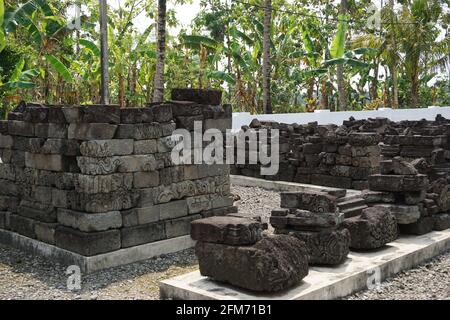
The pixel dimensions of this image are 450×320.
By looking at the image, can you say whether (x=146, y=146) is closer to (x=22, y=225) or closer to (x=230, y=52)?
(x=22, y=225)

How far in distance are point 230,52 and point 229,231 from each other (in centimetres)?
2087

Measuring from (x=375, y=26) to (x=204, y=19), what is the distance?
967 centimetres

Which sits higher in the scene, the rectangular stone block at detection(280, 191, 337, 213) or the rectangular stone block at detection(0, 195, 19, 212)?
the rectangular stone block at detection(280, 191, 337, 213)

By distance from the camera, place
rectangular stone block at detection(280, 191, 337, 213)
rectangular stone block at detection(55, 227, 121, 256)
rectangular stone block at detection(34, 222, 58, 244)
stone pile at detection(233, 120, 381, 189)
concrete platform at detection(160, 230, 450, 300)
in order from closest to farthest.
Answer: concrete platform at detection(160, 230, 450, 300) → rectangular stone block at detection(280, 191, 337, 213) → rectangular stone block at detection(55, 227, 121, 256) → rectangular stone block at detection(34, 222, 58, 244) → stone pile at detection(233, 120, 381, 189)

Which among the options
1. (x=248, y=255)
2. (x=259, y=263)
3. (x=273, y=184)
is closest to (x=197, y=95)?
(x=248, y=255)

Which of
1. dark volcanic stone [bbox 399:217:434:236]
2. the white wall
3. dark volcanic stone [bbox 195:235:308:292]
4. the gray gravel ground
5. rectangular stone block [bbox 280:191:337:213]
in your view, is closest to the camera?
dark volcanic stone [bbox 195:235:308:292]

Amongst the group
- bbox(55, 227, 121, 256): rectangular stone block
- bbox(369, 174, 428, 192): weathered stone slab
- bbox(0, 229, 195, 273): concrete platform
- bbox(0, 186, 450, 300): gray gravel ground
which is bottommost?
bbox(0, 186, 450, 300): gray gravel ground

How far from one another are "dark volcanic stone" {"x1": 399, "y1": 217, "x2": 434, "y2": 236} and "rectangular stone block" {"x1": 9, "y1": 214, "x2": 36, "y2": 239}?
6.29m

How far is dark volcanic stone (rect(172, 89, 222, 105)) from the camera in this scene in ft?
32.4

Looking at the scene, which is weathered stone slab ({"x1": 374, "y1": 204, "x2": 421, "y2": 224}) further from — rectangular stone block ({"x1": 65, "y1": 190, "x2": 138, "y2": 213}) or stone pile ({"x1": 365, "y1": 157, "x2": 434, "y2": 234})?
rectangular stone block ({"x1": 65, "y1": 190, "x2": 138, "y2": 213})

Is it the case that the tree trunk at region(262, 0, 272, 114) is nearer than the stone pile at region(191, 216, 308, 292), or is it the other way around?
the stone pile at region(191, 216, 308, 292)

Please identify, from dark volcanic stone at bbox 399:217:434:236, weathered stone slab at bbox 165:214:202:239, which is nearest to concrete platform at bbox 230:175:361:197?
dark volcanic stone at bbox 399:217:434:236

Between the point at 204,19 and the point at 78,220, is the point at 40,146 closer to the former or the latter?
the point at 78,220
